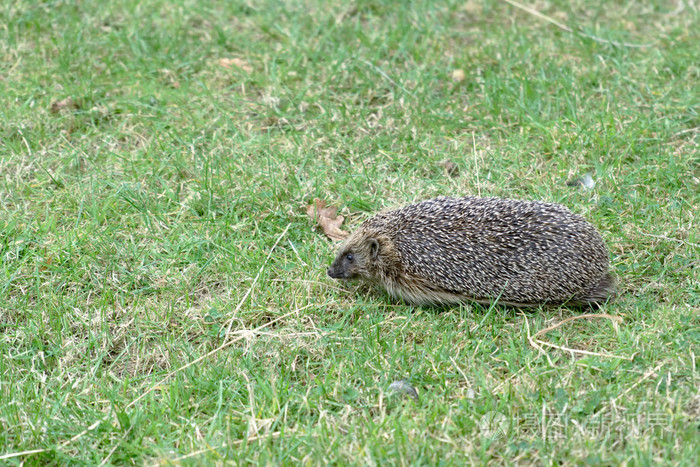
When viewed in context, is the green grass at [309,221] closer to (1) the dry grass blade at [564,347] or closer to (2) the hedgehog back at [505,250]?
(1) the dry grass blade at [564,347]

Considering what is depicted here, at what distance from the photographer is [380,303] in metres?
5.49

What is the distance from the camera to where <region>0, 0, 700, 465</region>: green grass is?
165 inches

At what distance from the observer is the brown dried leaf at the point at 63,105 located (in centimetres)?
730

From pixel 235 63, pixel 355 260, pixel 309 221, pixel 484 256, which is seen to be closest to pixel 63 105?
pixel 235 63

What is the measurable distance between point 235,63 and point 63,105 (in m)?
1.65

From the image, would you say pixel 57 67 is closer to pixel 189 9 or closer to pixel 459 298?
pixel 189 9

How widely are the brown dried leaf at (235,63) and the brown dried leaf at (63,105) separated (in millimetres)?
1456

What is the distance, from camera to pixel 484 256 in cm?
525

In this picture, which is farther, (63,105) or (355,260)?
(63,105)

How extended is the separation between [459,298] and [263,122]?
288cm

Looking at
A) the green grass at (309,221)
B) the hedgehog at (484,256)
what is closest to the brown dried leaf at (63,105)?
the green grass at (309,221)

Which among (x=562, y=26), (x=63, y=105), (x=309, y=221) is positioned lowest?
(x=309, y=221)

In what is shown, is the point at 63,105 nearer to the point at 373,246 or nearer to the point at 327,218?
the point at 327,218

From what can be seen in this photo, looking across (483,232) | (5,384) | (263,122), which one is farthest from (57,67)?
(483,232)
